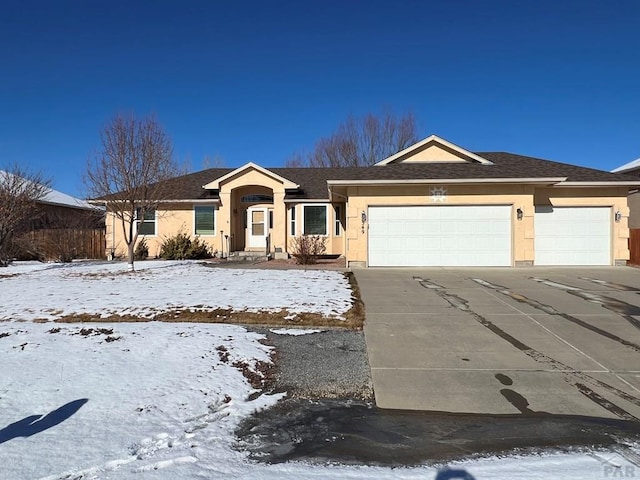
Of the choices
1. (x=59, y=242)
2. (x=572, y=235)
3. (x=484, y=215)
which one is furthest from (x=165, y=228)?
(x=572, y=235)

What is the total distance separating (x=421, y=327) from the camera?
6984 millimetres

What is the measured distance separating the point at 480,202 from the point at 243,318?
11354mm

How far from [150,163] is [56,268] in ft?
17.3

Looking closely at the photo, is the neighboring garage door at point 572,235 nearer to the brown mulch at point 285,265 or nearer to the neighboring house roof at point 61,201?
the brown mulch at point 285,265

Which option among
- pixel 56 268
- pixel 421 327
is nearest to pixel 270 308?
pixel 421 327

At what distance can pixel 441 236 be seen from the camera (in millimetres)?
15594

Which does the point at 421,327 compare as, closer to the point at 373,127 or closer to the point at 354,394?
the point at 354,394

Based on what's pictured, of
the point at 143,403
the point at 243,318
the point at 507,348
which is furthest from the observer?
the point at 243,318

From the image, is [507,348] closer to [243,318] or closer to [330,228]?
[243,318]

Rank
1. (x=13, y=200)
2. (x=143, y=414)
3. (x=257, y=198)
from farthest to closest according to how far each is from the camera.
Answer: (x=257, y=198)
(x=13, y=200)
(x=143, y=414)

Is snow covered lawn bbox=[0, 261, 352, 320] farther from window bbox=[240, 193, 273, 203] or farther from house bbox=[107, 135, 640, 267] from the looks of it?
window bbox=[240, 193, 273, 203]

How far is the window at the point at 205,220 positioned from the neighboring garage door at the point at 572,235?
47.0ft

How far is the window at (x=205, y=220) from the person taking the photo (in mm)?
20688

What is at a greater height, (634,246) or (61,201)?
(61,201)
